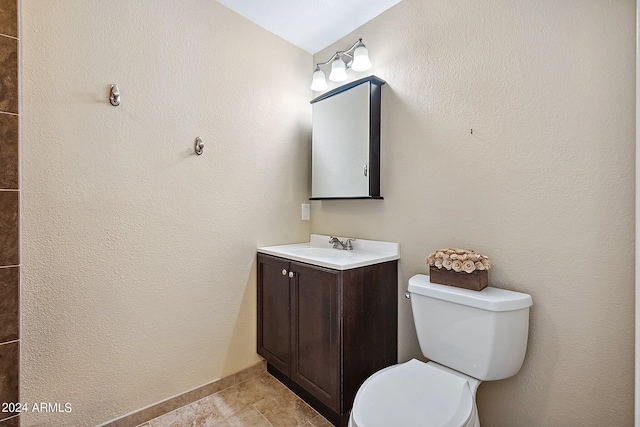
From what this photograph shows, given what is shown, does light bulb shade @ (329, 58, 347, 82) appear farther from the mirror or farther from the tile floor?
the tile floor

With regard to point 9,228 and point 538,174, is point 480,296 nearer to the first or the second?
point 538,174

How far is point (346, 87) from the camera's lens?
189cm

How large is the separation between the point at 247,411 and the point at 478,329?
1275mm

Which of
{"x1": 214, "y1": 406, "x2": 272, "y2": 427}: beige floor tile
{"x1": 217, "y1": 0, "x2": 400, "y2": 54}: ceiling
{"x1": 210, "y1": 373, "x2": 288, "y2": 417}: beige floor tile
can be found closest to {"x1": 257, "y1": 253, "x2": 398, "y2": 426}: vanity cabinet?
{"x1": 210, "y1": 373, "x2": 288, "y2": 417}: beige floor tile

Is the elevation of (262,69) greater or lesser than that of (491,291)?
greater

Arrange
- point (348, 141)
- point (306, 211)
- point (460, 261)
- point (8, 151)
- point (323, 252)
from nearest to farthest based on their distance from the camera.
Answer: point (8, 151)
point (460, 261)
point (348, 141)
point (323, 252)
point (306, 211)

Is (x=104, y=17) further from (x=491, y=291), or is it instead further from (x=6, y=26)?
(x=491, y=291)

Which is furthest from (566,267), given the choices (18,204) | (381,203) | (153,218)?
(18,204)

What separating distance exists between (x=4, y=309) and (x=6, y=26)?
3.61 feet

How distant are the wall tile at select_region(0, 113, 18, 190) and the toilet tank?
1.76m

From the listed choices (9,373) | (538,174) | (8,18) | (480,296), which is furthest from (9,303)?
(538,174)

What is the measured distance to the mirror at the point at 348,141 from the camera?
1.80 metres

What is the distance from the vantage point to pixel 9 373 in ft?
3.90

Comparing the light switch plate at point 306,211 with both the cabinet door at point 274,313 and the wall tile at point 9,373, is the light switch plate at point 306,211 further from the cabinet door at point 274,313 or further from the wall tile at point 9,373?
the wall tile at point 9,373
